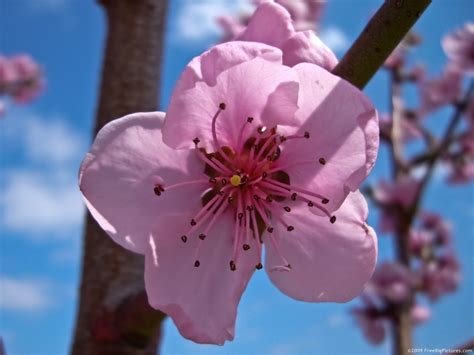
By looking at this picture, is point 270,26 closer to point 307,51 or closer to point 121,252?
point 307,51

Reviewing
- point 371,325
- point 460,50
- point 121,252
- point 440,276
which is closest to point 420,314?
point 440,276

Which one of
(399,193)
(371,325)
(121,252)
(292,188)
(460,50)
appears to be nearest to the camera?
(292,188)

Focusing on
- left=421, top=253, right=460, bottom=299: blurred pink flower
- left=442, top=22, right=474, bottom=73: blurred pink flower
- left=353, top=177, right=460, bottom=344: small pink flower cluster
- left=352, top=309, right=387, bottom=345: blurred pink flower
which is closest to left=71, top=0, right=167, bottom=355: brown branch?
left=353, top=177, right=460, bottom=344: small pink flower cluster

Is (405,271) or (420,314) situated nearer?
(405,271)

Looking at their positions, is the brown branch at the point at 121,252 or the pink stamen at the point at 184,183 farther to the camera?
the brown branch at the point at 121,252

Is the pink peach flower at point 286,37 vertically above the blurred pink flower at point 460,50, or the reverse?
the pink peach flower at point 286,37

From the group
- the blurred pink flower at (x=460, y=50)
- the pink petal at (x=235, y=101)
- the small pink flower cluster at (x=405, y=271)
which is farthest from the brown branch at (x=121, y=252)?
the blurred pink flower at (x=460, y=50)

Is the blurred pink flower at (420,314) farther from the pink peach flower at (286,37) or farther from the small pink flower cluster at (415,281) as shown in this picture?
the pink peach flower at (286,37)
